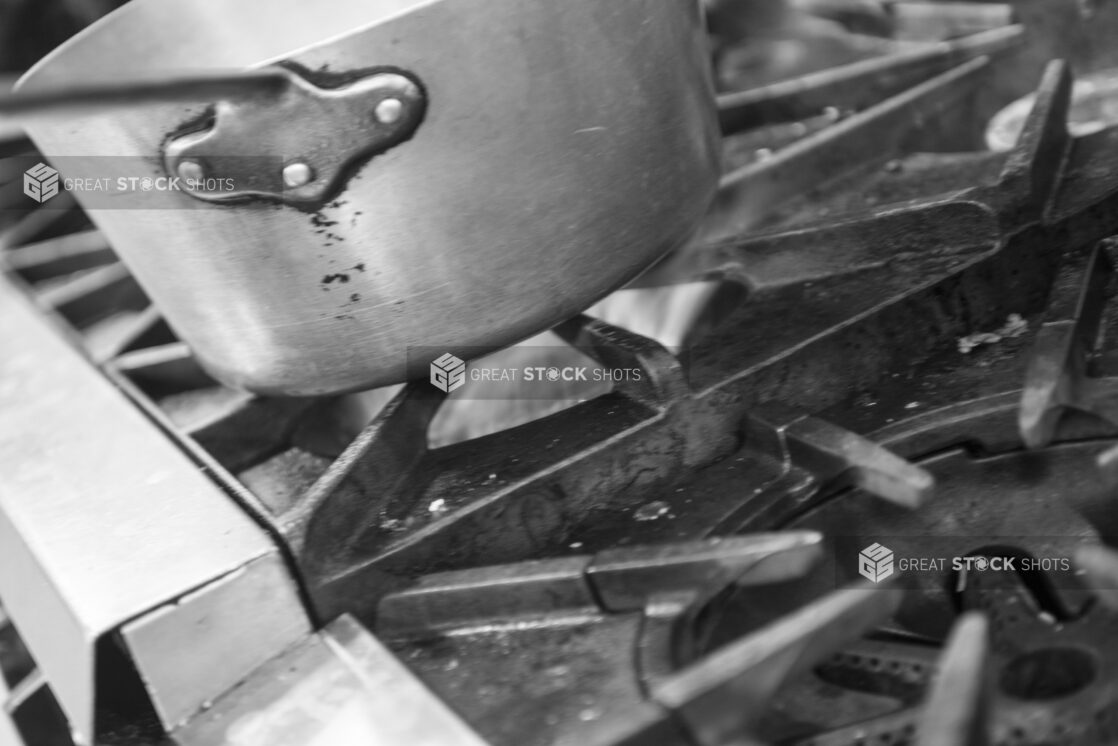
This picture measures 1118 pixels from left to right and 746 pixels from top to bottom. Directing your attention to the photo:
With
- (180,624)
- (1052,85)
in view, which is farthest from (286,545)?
(1052,85)

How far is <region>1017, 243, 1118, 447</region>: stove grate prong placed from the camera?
51 cm

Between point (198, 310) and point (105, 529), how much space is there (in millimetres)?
127

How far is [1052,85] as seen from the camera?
2.43 ft

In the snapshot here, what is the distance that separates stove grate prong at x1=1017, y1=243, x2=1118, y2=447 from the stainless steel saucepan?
21 centimetres

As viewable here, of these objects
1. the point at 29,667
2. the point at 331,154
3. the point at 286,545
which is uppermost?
the point at 331,154

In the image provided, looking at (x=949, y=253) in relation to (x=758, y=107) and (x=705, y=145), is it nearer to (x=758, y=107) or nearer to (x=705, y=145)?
(x=705, y=145)

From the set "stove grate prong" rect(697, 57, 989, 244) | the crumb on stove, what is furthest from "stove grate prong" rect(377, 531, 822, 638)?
"stove grate prong" rect(697, 57, 989, 244)

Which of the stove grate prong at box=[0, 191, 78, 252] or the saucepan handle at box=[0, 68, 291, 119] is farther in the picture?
the stove grate prong at box=[0, 191, 78, 252]

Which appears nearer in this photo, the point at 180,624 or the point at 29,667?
the point at 180,624

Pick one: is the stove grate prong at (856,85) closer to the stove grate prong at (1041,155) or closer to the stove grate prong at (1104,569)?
the stove grate prong at (1041,155)

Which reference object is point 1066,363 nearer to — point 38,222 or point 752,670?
point 752,670

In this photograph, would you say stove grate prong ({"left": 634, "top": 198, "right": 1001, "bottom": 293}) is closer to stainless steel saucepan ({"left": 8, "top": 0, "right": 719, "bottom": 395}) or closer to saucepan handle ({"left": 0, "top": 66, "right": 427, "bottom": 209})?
stainless steel saucepan ({"left": 8, "top": 0, "right": 719, "bottom": 395})

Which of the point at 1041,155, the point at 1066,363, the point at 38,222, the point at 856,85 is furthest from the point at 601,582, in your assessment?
the point at 38,222
